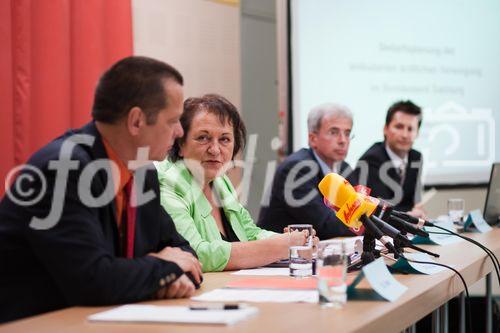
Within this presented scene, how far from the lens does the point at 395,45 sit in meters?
5.82

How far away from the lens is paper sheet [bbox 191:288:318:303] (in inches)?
69.0

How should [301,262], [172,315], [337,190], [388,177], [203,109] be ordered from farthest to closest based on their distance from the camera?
1. [388,177]
2. [203,109]
3. [337,190]
4. [301,262]
5. [172,315]

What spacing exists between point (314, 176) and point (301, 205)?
0.23 meters

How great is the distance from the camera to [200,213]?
2.62 metres

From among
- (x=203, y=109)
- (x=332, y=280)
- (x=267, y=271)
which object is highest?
(x=203, y=109)

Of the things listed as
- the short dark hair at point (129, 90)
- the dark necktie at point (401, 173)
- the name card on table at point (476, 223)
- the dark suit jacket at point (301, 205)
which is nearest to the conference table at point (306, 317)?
the short dark hair at point (129, 90)

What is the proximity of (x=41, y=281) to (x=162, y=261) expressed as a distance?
11.8 inches

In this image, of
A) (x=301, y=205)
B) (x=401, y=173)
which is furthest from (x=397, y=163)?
(x=301, y=205)

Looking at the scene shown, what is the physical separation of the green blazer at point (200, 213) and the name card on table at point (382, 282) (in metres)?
0.62

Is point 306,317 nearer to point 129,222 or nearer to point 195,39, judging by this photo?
point 129,222

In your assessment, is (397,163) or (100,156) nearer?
(100,156)

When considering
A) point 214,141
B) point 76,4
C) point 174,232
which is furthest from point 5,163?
point 174,232

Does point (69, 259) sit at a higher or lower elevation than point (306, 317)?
higher

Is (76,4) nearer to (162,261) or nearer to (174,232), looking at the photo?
(174,232)
